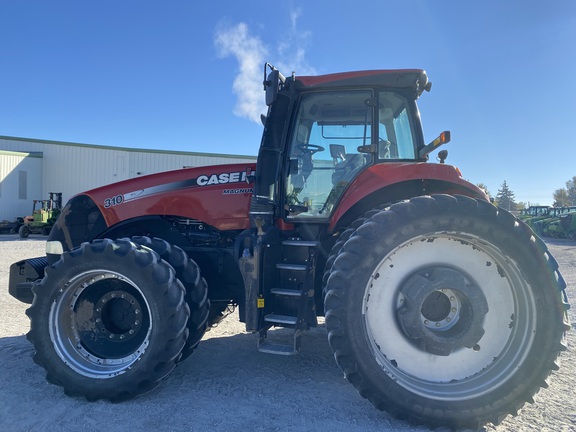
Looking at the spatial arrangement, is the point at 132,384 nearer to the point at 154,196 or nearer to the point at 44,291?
the point at 44,291

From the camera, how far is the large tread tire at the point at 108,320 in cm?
287

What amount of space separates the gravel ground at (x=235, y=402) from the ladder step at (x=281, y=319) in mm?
565

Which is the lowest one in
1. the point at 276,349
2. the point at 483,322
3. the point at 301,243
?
the point at 276,349

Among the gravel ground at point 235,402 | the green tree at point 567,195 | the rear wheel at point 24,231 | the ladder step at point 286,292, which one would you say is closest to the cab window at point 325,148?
the ladder step at point 286,292

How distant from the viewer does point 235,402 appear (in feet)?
9.47

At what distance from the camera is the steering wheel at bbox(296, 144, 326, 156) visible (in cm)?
358

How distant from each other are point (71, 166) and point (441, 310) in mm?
27612

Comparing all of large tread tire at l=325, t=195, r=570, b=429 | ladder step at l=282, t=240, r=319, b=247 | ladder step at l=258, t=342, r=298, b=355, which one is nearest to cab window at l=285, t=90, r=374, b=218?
ladder step at l=282, t=240, r=319, b=247

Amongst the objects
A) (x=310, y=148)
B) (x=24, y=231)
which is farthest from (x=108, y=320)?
(x=24, y=231)

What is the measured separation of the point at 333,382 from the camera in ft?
10.7

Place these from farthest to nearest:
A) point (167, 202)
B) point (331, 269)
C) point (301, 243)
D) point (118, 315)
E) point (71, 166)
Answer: point (71, 166), point (167, 202), point (301, 243), point (118, 315), point (331, 269)

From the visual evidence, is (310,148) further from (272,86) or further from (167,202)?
(167,202)

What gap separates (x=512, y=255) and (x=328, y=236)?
4.75 feet

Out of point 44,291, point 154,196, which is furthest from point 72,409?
point 154,196
